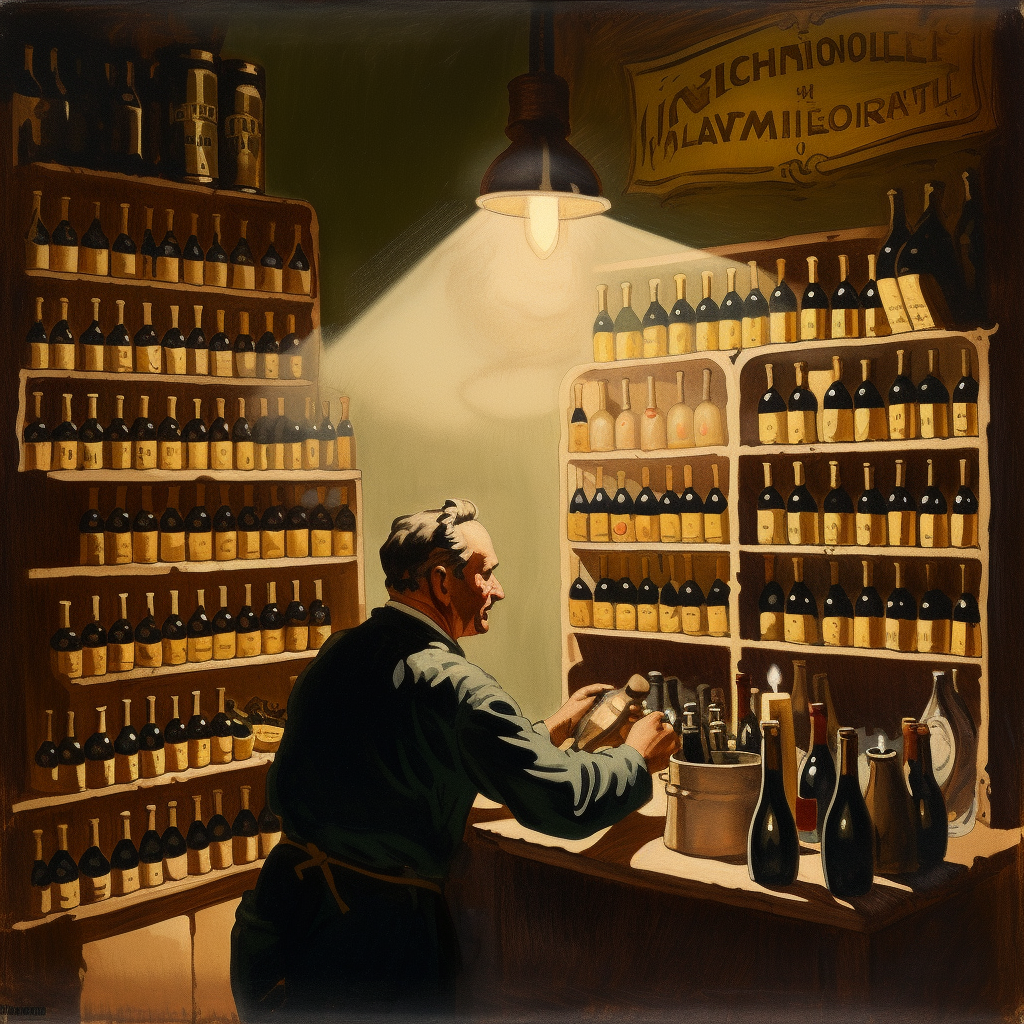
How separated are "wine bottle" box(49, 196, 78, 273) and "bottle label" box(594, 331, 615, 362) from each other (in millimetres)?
1386

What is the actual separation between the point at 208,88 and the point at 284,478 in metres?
1.02

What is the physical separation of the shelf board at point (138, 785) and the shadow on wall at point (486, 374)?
0.67 metres

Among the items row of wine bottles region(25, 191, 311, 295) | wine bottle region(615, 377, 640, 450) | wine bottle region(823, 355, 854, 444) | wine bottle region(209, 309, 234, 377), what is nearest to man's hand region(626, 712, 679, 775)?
wine bottle region(823, 355, 854, 444)

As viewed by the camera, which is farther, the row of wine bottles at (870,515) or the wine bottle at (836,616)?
the wine bottle at (836,616)

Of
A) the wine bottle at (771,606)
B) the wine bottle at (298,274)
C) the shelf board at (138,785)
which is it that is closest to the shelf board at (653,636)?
the wine bottle at (771,606)

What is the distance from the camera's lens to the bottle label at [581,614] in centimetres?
289

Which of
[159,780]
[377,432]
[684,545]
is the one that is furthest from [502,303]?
[159,780]

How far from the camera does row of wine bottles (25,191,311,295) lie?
2482mm

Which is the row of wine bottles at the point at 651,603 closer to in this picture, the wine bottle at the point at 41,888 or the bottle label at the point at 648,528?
the bottle label at the point at 648,528

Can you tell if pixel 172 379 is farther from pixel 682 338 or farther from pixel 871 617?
pixel 871 617

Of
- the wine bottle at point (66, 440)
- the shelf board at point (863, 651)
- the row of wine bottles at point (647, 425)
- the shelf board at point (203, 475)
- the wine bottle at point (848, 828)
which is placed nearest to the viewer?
the wine bottle at point (848, 828)

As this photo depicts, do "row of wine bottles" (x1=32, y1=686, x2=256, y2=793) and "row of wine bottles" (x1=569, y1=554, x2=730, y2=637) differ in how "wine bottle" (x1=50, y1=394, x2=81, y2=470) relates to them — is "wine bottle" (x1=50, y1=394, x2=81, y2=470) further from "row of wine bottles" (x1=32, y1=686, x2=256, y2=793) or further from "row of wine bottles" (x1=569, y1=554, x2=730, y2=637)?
"row of wine bottles" (x1=569, y1=554, x2=730, y2=637)

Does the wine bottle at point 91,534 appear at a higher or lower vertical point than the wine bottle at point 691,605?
higher

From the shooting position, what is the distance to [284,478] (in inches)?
111
